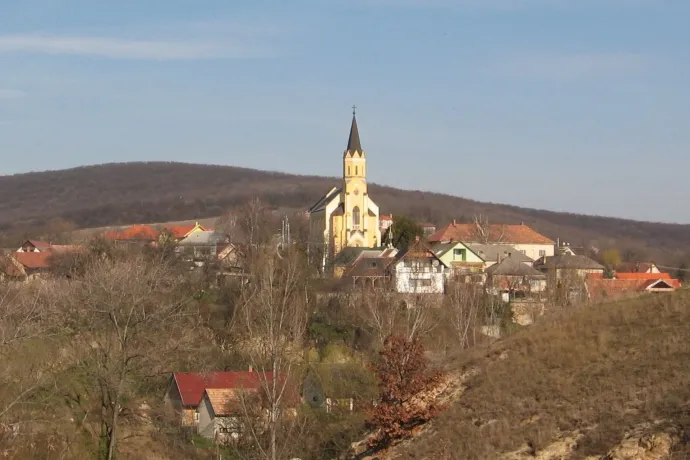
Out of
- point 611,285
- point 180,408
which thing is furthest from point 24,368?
point 611,285

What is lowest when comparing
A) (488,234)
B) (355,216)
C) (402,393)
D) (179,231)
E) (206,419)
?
(206,419)

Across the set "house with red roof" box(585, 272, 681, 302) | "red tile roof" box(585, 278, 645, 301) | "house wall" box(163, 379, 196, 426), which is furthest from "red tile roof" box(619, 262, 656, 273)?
"house wall" box(163, 379, 196, 426)

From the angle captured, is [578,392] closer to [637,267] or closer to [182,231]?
[637,267]

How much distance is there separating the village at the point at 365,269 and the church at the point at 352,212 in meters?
0.07

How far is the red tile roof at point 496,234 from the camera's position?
8368 cm

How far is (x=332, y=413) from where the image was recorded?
1230 inches

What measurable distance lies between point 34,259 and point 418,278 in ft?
80.3

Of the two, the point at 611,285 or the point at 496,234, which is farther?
the point at 496,234

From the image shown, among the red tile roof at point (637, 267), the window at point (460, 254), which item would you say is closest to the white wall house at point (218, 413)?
the window at point (460, 254)

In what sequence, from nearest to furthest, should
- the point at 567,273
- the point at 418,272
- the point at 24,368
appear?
the point at 24,368
the point at 418,272
the point at 567,273

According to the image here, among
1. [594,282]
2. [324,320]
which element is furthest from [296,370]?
[594,282]

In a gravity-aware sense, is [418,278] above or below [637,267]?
above

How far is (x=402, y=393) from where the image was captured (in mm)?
24141

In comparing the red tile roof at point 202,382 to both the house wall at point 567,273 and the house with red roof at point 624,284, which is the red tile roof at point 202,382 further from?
the house wall at point 567,273
